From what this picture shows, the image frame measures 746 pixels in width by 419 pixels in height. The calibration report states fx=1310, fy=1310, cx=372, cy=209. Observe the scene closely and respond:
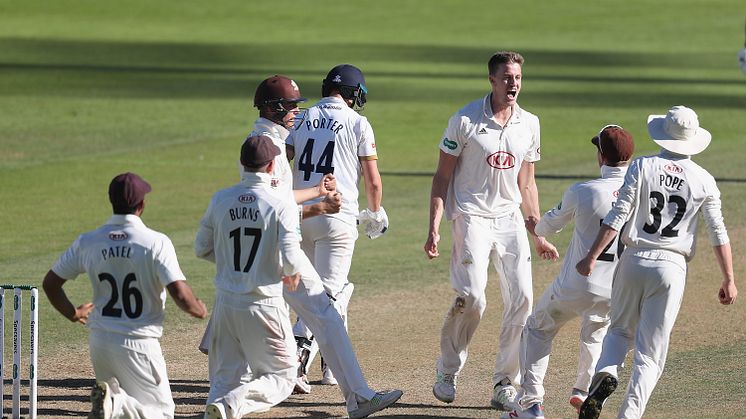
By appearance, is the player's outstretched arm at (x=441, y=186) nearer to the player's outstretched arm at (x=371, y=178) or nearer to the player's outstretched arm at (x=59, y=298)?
the player's outstretched arm at (x=371, y=178)

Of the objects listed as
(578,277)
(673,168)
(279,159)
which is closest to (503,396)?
(578,277)

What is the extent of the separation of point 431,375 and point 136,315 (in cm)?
346

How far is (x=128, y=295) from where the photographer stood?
7457mm

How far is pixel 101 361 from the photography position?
24.7ft

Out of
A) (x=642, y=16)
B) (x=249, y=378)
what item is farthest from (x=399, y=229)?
(x=642, y=16)

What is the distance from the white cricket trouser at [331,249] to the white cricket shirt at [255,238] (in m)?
1.75

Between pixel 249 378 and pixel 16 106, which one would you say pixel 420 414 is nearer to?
pixel 249 378

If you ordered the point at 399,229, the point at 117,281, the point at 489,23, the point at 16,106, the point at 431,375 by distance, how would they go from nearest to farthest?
the point at 117,281 < the point at 431,375 < the point at 399,229 < the point at 16,106 < the point at 489,23

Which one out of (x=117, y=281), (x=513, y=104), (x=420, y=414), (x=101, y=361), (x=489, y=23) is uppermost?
(x=489, y=23)

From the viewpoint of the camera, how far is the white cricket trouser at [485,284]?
945cm

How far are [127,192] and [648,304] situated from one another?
130 inches

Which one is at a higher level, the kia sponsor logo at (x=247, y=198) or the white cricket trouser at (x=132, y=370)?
the kia sponsor logo at (x=247, y=198)

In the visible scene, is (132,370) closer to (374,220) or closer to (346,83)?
(374,220)

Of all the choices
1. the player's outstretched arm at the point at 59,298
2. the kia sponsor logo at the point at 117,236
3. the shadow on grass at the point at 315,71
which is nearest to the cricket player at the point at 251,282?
the kia sponsor logo at the point at 117,236
